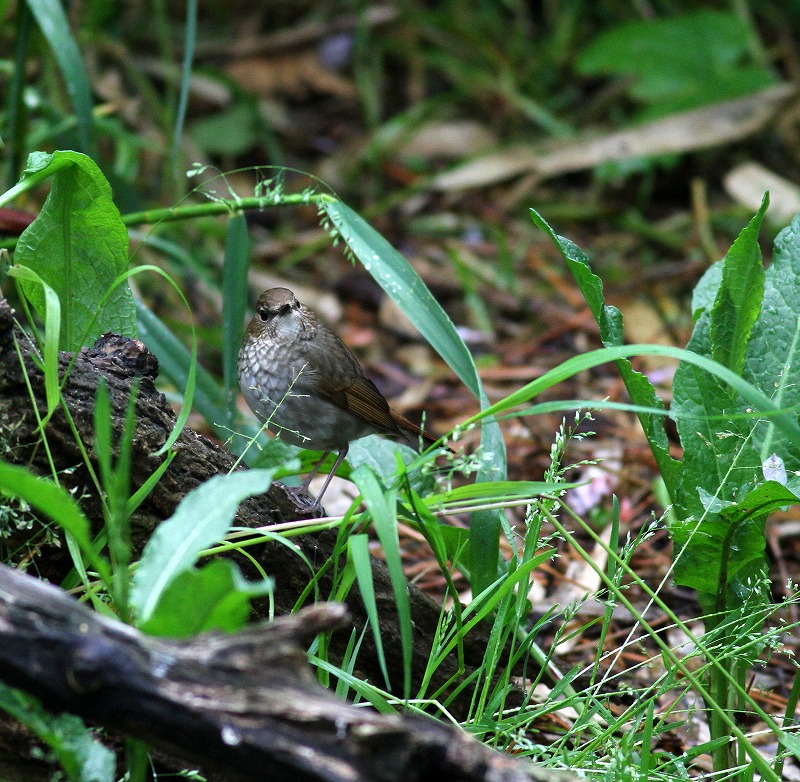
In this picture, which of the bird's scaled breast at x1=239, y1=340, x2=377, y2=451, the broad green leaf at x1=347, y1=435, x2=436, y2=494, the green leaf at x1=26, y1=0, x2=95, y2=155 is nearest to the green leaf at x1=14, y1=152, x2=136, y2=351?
the bird's scaled breast at x1=239, y1=340, x2=377, y2=451

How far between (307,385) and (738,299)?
1.44m

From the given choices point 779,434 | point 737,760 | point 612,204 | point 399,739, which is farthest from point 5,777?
point 612,204

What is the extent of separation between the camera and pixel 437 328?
2.64 metres

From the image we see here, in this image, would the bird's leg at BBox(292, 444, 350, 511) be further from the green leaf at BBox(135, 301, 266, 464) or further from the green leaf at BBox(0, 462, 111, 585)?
the green leaf at BBox(0, 462, 111, 585)

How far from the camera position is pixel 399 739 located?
143 centimetres

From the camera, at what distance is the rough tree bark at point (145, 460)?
214cm

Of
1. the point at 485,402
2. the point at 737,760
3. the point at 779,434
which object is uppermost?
the point at 485,402

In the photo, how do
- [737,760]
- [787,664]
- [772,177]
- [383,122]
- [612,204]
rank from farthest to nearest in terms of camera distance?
[383,122] → [612,204] → [772,177] → [787,664] → [737,760]

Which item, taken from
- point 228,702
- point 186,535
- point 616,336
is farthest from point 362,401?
point 228,702

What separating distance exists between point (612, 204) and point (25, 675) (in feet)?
18.3

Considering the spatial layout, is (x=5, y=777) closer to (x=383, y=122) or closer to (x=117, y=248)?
(x=117, y=248)

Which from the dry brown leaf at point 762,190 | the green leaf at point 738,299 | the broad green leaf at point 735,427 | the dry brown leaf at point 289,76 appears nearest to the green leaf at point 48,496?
the broad green leaf at point 735,427

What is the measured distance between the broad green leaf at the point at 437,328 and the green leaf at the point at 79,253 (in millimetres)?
582

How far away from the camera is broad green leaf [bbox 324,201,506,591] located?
7.89 feet
